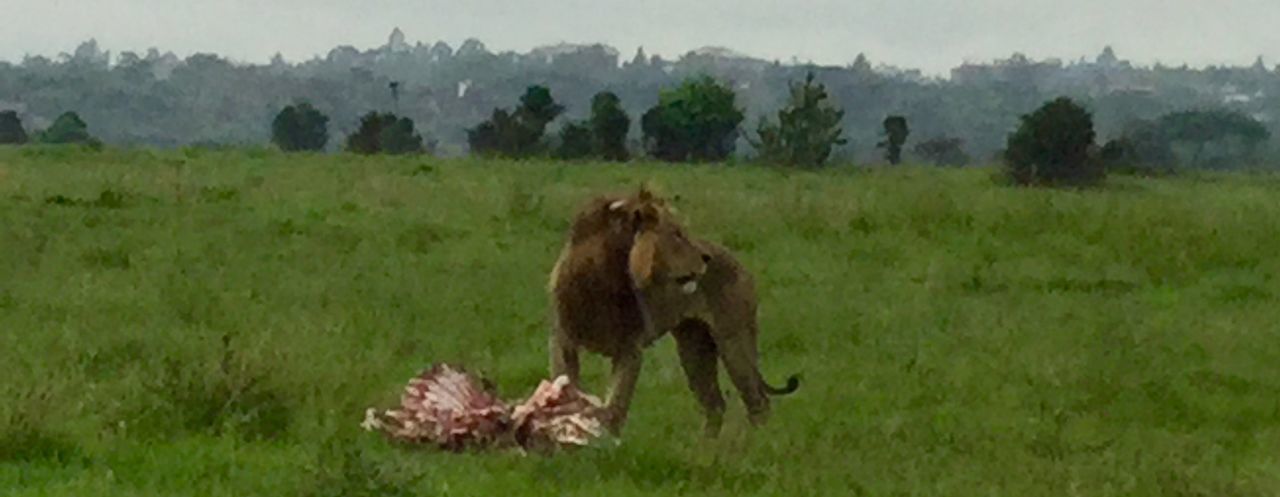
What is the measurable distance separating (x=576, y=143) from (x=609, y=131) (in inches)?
26.2

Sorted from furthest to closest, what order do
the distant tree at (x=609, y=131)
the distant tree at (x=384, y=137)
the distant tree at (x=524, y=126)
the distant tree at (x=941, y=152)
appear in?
the distant tree at (x=941, y=152) → the distant tree at (x=384, y=137) → the distant tree at (x=524, y=126) → the distant tree at (x=609, y=131)

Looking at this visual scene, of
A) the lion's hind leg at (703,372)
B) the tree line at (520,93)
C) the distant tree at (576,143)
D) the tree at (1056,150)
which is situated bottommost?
the tree line at (520,93)

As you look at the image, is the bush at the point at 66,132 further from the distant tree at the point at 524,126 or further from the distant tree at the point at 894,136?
the distant tree at the point at 894,136

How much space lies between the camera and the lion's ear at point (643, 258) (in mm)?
8148

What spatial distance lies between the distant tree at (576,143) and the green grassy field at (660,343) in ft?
36.5

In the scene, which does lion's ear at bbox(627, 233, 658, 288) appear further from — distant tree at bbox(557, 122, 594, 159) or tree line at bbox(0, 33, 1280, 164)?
tree line at bbox(0, 33, 1280, 164)

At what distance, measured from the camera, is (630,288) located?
8.38m

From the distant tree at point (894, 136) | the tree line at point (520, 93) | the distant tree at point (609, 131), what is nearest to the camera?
the distant tree at point (609, 131)

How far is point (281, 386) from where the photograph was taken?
28.2 feet

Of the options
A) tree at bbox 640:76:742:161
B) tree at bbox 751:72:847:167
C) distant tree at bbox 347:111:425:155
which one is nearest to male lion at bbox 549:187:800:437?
tree at bbox 751:72:847:167

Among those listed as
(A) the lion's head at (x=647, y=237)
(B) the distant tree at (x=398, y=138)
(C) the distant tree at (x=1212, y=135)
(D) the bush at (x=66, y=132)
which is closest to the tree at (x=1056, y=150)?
(B) the distant tree at (x=398, y=138)

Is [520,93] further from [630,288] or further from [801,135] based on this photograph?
[630,288]

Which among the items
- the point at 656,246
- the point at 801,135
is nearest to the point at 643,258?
the point at 656,246

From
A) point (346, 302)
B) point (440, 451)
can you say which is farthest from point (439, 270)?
point (440, 451)
